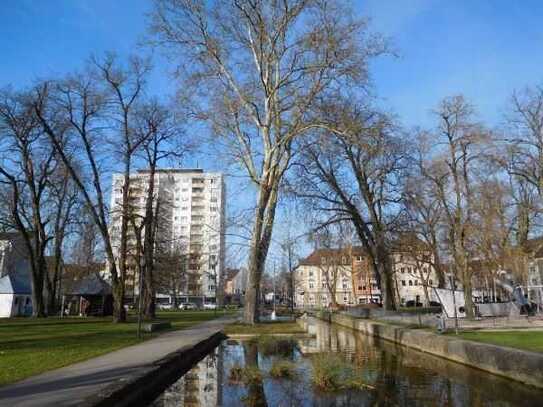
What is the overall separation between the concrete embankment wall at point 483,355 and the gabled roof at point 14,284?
45806 mm

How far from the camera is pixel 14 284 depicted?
173 ft

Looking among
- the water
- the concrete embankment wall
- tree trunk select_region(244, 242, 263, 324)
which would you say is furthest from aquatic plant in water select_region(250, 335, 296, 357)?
tree trunk select_region(244, 242, 263, 324)

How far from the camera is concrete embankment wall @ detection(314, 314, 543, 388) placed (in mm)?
10094

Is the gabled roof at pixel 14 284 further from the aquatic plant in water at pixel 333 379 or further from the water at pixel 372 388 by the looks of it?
the aquatic plant in water at pixel 333 379

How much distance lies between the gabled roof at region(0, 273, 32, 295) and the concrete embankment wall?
4581 cm

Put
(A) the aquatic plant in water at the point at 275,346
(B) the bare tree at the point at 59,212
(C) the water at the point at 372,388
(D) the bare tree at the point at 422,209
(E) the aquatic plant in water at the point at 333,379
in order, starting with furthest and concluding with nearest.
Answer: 1. (B) the bare tree at the point at 59,212
2. (D) the bare tree at the point at 422,209
3. (A) the aquatic plant in water at the point at 275,346
4. (E) the aquatic plant in water at the point at 333,379
5. (C) the water at the point at 372,388

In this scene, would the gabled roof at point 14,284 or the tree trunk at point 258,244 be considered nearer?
the tree trunk at point 258,244

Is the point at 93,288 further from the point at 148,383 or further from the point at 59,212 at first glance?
the point at 148,383

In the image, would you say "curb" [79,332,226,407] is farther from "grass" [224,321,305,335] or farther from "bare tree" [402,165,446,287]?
"bare tree" [402,165,446,287]

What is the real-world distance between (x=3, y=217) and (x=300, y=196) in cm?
2628

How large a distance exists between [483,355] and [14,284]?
52826 mm

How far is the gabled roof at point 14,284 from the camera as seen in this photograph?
5147cm

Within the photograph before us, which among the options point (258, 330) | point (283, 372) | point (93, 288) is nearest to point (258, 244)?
point (258, 330)

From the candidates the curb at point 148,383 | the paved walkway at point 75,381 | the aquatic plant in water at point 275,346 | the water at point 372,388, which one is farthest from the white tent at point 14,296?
the water at point 372,388
